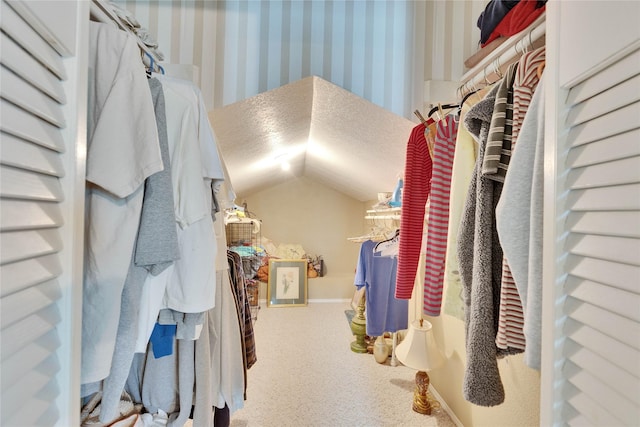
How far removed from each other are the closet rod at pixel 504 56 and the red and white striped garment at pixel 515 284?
11 cm

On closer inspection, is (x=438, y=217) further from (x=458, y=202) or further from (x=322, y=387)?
(x=322, y=387)

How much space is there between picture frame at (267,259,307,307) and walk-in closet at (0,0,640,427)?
9.22ft

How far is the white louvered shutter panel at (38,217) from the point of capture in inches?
14.3

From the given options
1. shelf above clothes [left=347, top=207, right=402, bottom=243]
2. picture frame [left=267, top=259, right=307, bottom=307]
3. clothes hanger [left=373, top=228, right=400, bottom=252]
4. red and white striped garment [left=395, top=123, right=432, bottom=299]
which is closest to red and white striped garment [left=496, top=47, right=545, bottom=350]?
red and white striped garment [left=395, top=123, right=432, bottom=299]

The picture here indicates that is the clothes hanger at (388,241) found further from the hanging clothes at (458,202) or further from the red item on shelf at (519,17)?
the red item on shelf at (519,17)

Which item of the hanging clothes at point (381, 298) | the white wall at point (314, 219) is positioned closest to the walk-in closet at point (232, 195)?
the hanging clothes at point (381, 298)

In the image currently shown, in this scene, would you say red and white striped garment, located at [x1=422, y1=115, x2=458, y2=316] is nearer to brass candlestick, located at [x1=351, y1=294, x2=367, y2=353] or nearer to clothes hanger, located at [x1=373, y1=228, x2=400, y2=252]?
clothes hanger, located at [x1=373, y1=228, x2=400, y2=252]

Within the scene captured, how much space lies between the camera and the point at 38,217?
415 mm

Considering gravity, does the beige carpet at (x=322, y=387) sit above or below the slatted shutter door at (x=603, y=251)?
below

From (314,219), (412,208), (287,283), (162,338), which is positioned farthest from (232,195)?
(314,219)

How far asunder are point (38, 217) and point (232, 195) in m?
0.70

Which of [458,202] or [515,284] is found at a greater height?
[458,202]

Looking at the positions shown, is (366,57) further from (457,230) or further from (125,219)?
(125,219)

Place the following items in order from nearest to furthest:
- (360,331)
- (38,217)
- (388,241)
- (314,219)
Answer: (38,217)
(388,241)
(360,331)
(314,219)
